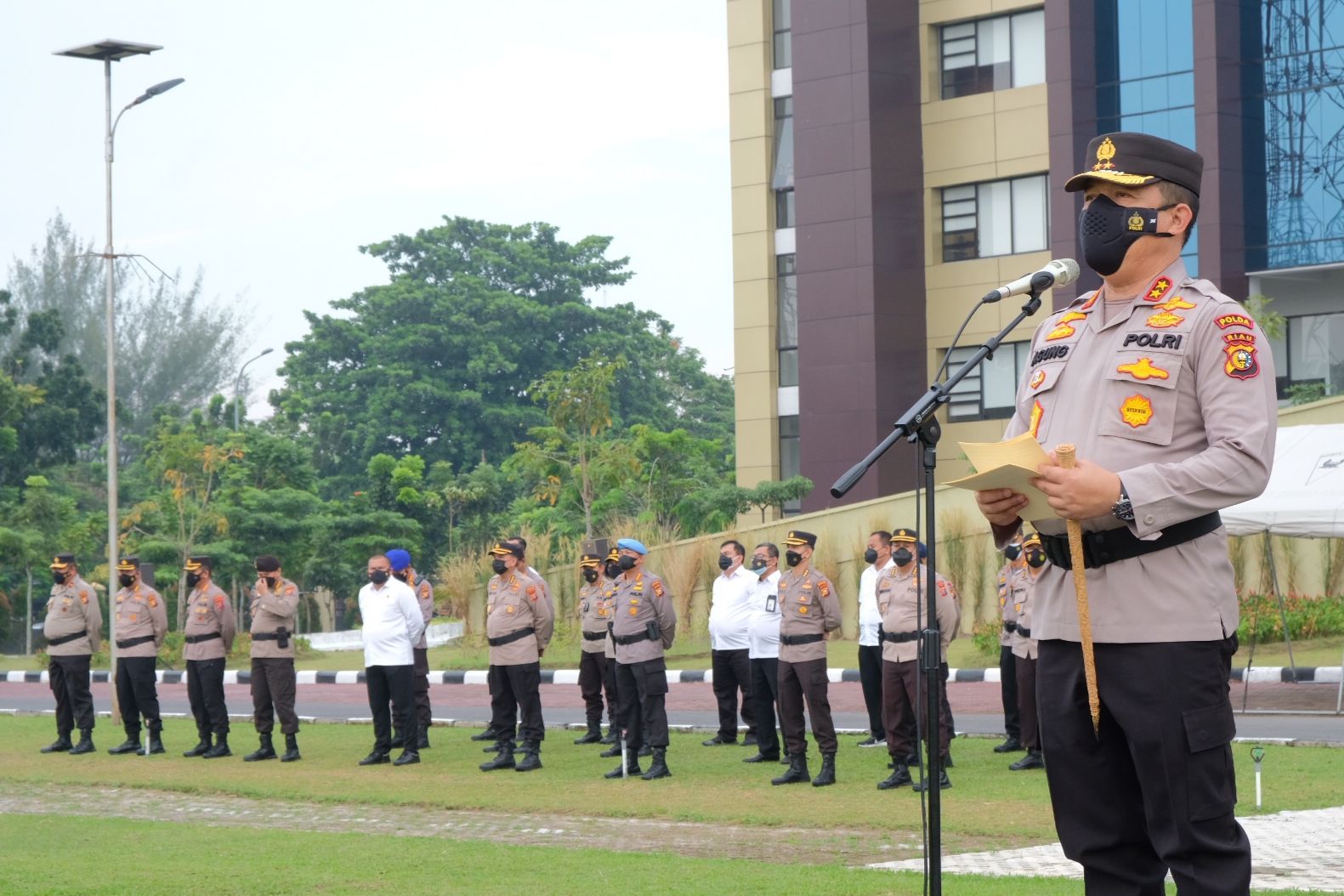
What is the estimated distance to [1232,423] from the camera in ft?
13.4

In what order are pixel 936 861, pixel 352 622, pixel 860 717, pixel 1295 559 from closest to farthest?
pixel 936 861 < pixel 860 717 < pixel 1295 559 < pixel 352 622

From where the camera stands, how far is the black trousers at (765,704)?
16188 mm

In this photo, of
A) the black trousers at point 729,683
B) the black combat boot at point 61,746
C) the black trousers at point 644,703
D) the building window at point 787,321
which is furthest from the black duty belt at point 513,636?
the building window at point 787,321

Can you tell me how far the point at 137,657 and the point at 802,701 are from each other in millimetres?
8286

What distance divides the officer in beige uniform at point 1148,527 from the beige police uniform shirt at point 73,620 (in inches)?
673

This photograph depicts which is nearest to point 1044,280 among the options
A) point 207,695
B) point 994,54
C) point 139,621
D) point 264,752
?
point 264,752

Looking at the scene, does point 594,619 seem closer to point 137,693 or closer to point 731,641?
point 731,641

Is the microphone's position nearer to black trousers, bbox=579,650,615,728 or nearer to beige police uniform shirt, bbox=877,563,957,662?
beige police uniform shirt, bbox=877,563,957,662

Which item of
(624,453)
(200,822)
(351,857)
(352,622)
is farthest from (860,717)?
(352,622)

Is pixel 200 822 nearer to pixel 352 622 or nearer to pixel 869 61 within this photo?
pixel 869 61

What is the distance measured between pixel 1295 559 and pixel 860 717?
34.5 feet

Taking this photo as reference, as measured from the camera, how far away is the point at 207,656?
18.7 m

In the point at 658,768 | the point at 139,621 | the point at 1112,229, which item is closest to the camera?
the point at 1112,229

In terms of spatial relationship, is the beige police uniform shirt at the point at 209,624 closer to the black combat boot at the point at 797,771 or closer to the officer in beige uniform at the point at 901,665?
the black combat boot at the point at 797,771
